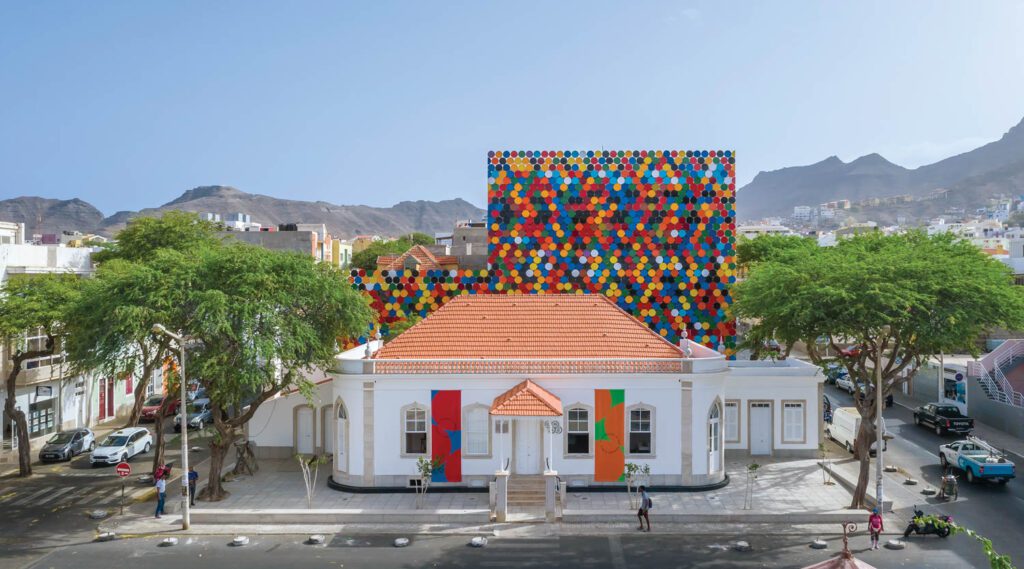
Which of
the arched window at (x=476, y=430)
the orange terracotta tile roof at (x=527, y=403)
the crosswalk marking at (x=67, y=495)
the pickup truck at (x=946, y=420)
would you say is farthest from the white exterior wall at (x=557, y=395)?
the pickup truck at (x=946, y=420)

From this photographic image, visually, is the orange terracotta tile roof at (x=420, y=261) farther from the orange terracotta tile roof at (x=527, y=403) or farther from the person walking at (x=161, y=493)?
the person walking at (x=161, y=493)

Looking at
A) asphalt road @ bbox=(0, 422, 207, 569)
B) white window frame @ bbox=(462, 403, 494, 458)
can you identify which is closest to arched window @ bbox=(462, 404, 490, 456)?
white window frame @ bbox=(462, 403, 494, 458)

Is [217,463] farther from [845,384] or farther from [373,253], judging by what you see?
[373,253]

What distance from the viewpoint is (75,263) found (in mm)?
47219

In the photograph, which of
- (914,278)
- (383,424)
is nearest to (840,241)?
(914,278)

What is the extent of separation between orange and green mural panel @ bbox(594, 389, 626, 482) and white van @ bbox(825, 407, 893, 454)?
41.2ft

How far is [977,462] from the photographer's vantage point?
1210 inches

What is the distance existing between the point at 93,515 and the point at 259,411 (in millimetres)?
8694

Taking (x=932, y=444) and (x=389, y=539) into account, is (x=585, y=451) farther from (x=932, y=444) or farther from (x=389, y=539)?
(x=932, y=444)

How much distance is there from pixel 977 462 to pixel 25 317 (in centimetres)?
3702

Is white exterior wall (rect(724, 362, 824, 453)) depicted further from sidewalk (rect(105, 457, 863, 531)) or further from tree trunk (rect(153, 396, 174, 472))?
tree trunk (rect(153, 396, 174, 472))

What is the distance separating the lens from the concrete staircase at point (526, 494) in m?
27.9

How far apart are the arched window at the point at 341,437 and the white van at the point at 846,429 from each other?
2190 centimetres

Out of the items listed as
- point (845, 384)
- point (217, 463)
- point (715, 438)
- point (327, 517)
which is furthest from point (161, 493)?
point (845, 384)
